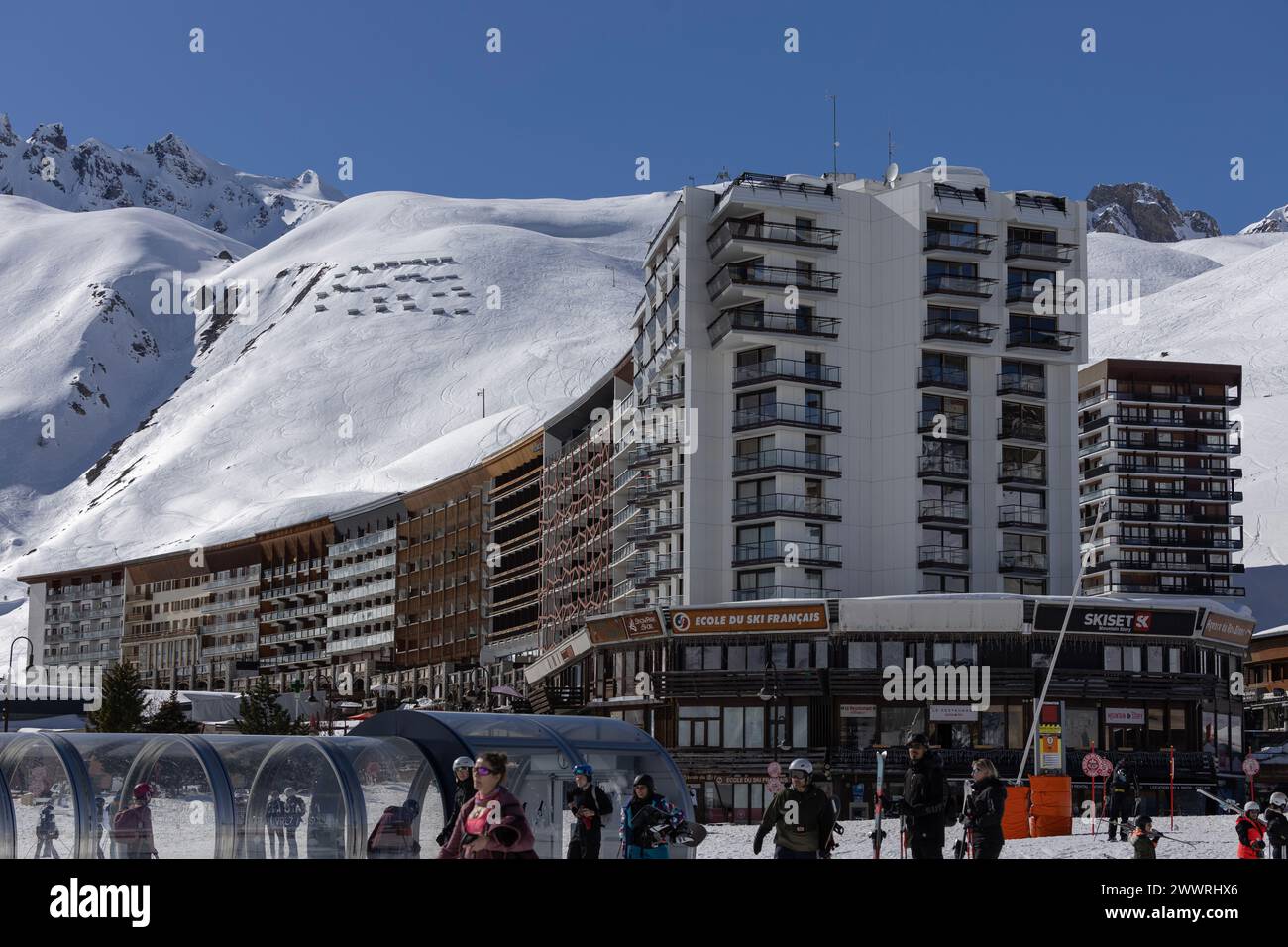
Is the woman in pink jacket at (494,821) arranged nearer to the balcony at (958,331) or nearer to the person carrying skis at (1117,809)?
the person carrying skis at (1117,809)

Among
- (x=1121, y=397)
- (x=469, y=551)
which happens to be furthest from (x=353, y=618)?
(x=1121, y=397)

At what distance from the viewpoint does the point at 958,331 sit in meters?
92.9

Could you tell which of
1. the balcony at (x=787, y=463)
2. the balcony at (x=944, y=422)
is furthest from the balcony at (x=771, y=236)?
the balcony at (x=787, y=463)

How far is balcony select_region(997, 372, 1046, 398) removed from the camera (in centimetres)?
9425

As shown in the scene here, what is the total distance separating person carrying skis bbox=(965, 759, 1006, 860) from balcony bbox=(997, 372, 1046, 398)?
250 feet

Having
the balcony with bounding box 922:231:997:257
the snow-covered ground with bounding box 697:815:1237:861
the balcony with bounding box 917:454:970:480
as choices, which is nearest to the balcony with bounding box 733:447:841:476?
the balcony with bounding box 917:454:970:480

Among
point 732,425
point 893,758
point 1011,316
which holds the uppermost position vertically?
point 1011,316

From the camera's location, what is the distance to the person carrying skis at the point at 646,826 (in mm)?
19250

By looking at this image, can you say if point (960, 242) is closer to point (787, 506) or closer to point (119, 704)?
point (787, 506)

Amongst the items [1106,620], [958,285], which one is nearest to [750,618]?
[1106,620]
